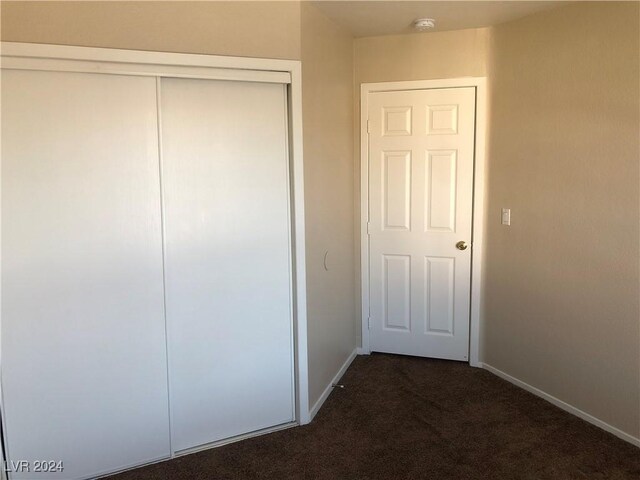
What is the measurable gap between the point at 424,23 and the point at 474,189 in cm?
116

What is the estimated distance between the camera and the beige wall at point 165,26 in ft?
7.09

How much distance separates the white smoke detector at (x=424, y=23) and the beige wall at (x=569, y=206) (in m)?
0.46

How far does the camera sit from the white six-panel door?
142 inches

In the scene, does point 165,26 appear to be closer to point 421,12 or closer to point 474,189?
point 421,12

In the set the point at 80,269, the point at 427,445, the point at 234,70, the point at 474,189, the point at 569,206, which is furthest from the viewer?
the point at 474,189

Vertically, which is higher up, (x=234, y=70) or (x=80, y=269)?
(x=234, y=70)

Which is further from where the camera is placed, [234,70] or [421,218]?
[421,218]

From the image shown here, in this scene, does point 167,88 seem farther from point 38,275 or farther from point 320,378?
point 320,378

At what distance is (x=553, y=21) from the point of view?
2.99 metres

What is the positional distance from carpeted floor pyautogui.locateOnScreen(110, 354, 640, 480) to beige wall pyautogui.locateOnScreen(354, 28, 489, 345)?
5.49 feet

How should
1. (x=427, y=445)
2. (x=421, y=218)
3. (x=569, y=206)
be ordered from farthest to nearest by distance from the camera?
(x=421, y=218) → (x=569, y=206) → (x=427, y=445)

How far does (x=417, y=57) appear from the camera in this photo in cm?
361

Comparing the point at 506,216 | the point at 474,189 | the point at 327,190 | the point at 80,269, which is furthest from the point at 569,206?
the point at 80,269

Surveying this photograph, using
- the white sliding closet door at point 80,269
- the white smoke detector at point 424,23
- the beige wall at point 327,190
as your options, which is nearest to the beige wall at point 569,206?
the white smoke detector at point 424,23
